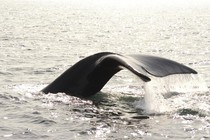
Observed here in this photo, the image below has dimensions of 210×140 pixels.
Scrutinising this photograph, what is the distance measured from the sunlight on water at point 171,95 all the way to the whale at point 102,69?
50 centimetres

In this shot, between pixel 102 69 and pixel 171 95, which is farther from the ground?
pixel 102 69

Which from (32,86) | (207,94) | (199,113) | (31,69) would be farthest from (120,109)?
(31,69)

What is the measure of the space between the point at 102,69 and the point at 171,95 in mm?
2661

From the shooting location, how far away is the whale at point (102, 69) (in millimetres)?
9500

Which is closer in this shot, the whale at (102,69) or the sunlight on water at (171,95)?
the whale at (102,69)

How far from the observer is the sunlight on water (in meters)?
11.1

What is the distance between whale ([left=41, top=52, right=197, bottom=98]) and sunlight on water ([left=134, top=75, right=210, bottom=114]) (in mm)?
496

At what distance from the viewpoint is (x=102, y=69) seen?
11.0 m

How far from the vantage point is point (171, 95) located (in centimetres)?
1287

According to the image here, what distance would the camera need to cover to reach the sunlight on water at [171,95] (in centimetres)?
1109

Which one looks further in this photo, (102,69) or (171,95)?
(171,95)

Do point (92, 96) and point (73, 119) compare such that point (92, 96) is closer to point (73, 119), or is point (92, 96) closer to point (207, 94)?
point (73, 119)

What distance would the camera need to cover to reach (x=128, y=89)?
48.3 ft

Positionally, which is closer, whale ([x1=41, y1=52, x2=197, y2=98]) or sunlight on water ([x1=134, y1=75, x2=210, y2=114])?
whale ([x1=41, y1=52, x2=197, y2=98])
